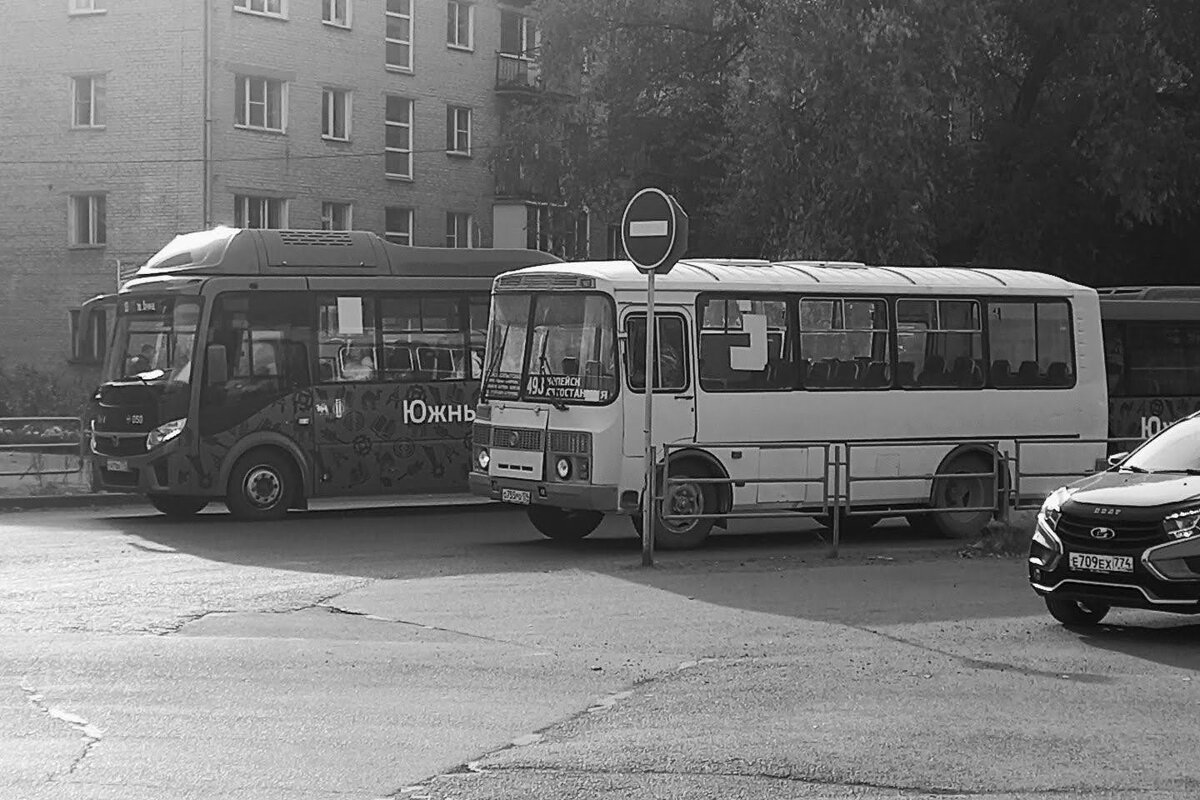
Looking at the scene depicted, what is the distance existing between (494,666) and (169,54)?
37.7 meters

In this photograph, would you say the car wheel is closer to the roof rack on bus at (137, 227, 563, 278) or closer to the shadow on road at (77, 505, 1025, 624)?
the shadow on road at (77, 505, 1025, 624)

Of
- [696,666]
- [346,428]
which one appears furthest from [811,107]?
[696,666]

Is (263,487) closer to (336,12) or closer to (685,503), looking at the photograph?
(685,503)

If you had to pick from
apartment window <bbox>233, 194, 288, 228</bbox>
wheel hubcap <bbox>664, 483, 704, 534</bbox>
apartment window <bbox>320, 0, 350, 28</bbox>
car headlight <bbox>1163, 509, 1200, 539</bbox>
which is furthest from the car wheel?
apartment window <bbox>320, 0, 350, 28</bbox>

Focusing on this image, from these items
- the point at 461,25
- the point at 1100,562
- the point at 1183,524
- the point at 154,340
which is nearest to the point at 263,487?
the point at 154,340

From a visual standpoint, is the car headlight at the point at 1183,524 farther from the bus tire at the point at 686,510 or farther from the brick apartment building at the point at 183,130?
the brick apartment building at the point at 183,130

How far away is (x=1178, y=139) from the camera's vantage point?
31672mm

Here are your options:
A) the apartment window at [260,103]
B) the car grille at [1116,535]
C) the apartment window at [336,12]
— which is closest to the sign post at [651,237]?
the car grille at [1116,535]

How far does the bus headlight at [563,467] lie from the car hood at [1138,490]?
601 cm

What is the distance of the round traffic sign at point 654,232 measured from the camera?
1584 centimetres

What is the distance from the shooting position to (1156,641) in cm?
1211

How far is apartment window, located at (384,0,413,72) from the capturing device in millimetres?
51469

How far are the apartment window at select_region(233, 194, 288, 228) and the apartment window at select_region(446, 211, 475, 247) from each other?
22.1 feet

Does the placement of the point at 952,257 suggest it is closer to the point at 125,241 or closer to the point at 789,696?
the point at 125,241
